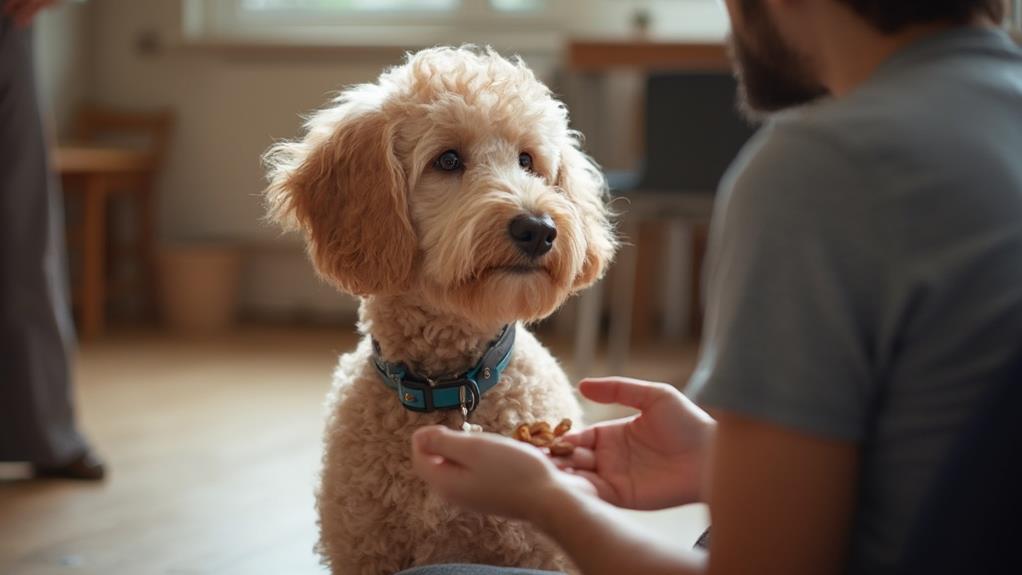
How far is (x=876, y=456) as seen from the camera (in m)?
0.80

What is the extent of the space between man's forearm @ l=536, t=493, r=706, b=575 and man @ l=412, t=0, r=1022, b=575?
18 mm

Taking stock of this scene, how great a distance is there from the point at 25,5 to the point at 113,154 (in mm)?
2778

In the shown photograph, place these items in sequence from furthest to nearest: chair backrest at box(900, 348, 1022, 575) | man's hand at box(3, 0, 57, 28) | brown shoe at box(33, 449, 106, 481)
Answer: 1. brown shoe at box(33, 449, 106, 481)
2. man's hand at box(3, 0, 57, 28)
3. chair backrest at box(900, 348, 1022, 575)

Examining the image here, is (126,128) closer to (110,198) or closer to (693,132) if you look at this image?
(110,198)

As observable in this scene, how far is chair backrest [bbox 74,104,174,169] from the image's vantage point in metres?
5.60

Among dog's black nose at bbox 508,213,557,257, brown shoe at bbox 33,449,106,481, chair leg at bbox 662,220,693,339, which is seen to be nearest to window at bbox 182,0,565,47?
chair leg at bbox 662,220,693,339

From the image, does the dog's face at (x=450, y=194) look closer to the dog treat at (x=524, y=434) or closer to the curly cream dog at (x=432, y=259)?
the curly cream dog at (x=432, y=259)

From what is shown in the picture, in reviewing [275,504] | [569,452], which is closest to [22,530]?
[275,504]

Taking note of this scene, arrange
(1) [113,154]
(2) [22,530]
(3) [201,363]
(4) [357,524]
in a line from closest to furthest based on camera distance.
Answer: (4) [357,524] → (2) [22,530] → (3) [201,363] → (1) [113,154]

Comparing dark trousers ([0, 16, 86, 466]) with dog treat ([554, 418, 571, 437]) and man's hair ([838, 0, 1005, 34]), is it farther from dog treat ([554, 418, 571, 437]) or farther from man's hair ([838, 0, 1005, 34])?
man's hair ([838, 0, 1005, 34])

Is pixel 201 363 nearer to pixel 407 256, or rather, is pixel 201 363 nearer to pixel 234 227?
pixel 234 227

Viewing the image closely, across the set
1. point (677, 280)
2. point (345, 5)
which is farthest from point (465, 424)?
point (345, 5)

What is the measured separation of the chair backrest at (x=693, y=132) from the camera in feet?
11.9

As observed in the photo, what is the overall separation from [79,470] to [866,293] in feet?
8.18
